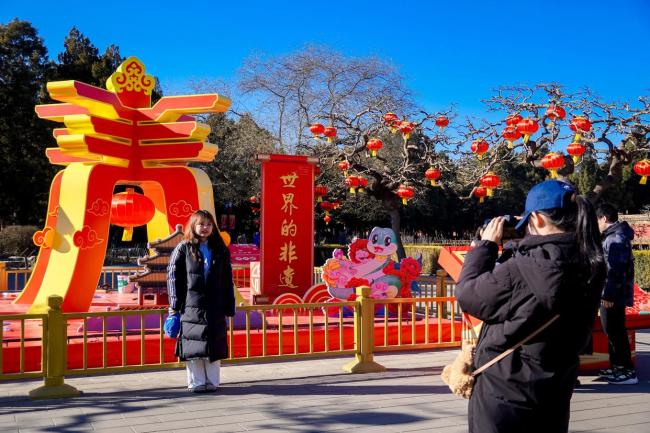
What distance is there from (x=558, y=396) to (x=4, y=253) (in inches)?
943

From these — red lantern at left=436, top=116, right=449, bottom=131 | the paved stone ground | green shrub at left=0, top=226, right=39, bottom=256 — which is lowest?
the paved stone ground

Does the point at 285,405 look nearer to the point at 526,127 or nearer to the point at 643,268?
the point at 526,127

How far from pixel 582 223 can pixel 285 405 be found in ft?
10.9

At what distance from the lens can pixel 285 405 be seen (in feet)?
16.2

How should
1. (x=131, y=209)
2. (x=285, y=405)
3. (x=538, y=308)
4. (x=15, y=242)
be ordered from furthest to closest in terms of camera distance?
1. (x=15, y=242)
2. (x=131, y=209)
3. (x=285, y=405)
4. (x=538, y=308)

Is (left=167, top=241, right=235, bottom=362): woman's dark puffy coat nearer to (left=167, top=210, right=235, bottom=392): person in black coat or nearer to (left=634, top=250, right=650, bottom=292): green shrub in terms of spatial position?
(left=167, top=210, right=235, bottom=392): person in black coat

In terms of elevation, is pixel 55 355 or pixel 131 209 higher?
pixel 131 209

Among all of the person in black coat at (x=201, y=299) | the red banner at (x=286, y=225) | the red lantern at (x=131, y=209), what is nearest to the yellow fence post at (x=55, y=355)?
the person in black coat at (x=201, y=299)

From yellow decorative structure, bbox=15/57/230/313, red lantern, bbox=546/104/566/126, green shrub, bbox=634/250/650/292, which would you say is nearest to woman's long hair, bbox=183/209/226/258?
yellow decorative structure, bbox=15/57/230/313

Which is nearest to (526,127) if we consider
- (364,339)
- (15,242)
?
(364,339)

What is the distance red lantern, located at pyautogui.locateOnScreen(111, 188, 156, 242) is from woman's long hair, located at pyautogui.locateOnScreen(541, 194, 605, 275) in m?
8.93

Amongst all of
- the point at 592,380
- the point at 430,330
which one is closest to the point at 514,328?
the point at 592,380

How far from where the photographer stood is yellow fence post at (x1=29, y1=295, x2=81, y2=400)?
5215 mm

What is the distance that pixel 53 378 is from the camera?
524cm
